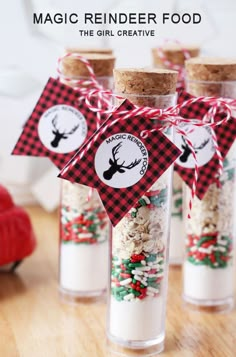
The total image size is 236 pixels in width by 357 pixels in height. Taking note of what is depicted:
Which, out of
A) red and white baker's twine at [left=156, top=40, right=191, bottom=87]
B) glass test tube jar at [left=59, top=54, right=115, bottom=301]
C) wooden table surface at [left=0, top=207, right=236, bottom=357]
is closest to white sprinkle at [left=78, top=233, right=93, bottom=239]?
glass test tube jar at [left=59, top=54, right=115, bottom=301]

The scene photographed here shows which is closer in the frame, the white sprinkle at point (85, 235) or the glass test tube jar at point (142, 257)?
the glass test tube jar at point (142, 257)

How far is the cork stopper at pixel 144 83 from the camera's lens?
85 cm

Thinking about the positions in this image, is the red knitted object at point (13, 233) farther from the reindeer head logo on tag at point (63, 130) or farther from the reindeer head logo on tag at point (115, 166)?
the reindeer head logo on tag at point (115, 166)

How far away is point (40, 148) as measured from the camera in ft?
3.40

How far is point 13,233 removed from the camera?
1.16 metres

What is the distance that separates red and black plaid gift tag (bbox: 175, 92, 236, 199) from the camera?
0.99m

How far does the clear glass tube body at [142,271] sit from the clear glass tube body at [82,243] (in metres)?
0.17

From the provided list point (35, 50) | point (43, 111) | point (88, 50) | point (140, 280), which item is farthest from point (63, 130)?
point (35, 50)

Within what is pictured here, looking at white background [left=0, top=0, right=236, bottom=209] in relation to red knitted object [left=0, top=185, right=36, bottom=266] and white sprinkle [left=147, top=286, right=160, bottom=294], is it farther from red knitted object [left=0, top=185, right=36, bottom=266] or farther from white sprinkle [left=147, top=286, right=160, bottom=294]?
white sprinkle [left=147, top=286, right=160, bottom=294]

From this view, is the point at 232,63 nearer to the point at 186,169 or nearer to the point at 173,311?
the point at 186,169

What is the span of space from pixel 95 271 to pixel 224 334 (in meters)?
0.22

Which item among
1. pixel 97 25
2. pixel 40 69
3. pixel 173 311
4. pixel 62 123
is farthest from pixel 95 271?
pixel 40 69

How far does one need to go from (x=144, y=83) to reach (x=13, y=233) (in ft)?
1.40

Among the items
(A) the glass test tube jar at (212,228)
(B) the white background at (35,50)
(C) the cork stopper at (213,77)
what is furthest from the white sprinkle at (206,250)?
(B) the white background at (35,50)
